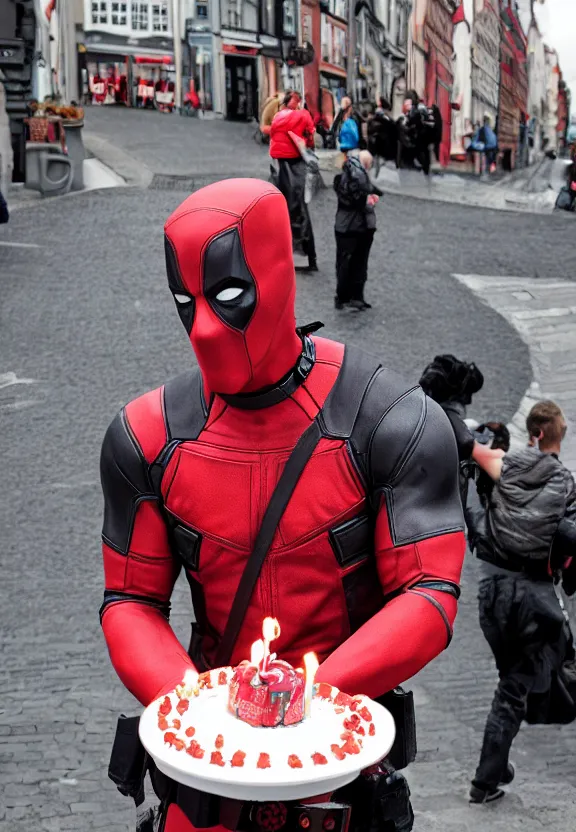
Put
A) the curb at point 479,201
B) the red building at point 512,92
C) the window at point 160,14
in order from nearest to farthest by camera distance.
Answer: the curb at point 479,201
the red building at point 512,92
the window at point 160,14

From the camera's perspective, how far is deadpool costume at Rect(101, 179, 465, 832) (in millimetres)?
2477

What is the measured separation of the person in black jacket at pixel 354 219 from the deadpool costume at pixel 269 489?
8.41 m

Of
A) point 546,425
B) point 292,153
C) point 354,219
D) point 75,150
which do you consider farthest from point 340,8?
point 546,425

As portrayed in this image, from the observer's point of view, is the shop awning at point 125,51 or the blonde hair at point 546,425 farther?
the shop awning at point 125,51

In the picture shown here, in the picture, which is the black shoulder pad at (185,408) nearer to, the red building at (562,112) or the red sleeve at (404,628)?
the red sleeve at (404,628)

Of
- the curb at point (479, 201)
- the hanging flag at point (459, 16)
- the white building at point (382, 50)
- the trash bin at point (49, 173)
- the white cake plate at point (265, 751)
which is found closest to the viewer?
the white cake plate at point (265, 751)

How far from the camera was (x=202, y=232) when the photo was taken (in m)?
2.47

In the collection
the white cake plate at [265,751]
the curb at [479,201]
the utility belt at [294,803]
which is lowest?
the curb at [479,201]

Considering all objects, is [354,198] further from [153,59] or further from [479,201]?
[153,59]

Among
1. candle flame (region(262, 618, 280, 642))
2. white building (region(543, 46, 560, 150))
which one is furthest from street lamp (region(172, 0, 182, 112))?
candle flame (region(262, 618, 280, 642))

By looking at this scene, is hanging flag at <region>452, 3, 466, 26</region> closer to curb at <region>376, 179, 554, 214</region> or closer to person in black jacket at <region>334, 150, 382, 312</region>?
curb at <region>376, 179, 554, 214</region>

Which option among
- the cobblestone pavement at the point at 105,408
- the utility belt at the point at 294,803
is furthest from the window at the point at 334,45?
the utility belt at the point at 294,803

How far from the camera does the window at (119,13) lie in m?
23.3

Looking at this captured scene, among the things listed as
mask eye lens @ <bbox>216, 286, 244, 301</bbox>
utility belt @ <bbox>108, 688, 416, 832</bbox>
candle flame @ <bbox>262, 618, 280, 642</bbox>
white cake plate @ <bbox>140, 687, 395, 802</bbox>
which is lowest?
utility belt @ <bbox>108, 688, 416, 832</bbox>
